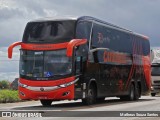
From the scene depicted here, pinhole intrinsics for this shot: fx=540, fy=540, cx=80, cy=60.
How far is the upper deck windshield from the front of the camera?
2370 cm

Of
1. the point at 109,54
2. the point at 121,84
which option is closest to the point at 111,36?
the point at 109,54

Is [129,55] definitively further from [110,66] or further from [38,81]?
[38,81]

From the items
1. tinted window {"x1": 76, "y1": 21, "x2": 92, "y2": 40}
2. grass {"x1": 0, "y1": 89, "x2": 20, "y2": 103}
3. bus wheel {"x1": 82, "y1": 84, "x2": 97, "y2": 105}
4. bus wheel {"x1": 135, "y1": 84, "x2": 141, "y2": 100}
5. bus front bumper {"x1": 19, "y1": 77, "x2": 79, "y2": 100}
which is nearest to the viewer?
bus front bumper {"x1": 19, "y1": 77, "x2": 79, "y2": 100}

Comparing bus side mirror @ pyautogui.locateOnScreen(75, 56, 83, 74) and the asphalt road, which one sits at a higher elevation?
bus side mirror @ pyautogui.locateOnScreen(75, 56, 83, 74)

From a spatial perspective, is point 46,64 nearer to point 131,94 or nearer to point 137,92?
point 131,94

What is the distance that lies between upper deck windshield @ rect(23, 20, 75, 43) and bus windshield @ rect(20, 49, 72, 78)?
575 millimetres

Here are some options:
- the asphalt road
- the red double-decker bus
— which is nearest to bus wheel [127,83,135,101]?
the red double-decker bus

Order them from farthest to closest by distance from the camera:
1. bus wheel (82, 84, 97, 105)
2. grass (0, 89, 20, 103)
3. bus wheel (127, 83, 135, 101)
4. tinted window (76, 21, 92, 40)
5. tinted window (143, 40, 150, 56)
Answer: tinted window (143, 40, 150, 56)
bus wheel (127, 83, 135, 101)
grass (0, 89, 20, 103)
bus wheel (82, 84, 97, 105)
tinted window (76, 21, 92, 40)

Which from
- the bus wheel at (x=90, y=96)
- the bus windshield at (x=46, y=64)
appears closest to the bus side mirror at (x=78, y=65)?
the bus windshield at (x=46, y=64)

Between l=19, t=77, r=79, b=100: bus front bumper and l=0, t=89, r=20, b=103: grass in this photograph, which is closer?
l=19, t=77, r=79, b=100: bus front bumper

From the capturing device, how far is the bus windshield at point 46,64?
2348 centimetres

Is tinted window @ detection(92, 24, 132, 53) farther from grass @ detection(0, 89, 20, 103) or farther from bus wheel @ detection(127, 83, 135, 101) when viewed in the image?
grass @ detection(0, 89, 20, 103)

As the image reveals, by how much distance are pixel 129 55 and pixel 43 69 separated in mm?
8990

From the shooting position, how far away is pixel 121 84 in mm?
30328
